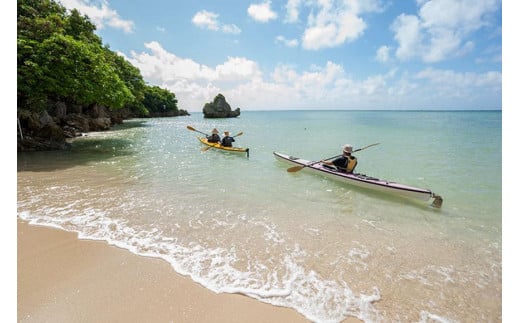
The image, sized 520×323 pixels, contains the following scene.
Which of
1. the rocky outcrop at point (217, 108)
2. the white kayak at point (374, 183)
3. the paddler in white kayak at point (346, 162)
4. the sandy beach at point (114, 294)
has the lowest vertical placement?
the sandy beach at point (114, 294)

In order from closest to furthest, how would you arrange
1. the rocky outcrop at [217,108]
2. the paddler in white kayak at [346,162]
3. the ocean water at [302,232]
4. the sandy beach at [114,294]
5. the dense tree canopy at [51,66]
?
the sandy beach at [114,294]
the ocean water at [302,232]
the paddler in white kayak at [346,162]
the dense tree canopy at [51,66]
the rocky outcrop at [217,108]

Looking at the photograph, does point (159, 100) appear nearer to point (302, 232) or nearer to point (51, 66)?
point (51, 66)

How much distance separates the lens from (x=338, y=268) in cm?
425

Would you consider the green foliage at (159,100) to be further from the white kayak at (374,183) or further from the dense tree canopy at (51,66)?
the white kayak at (374,183)

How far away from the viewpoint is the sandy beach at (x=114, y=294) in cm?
310

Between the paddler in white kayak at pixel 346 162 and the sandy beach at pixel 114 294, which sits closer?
the sandy beach at pixel 114 294

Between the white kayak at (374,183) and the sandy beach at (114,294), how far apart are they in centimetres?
621

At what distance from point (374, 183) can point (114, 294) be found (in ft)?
25.8

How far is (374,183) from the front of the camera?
27.5ft

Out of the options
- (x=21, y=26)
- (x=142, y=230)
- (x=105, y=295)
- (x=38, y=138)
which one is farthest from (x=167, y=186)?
(x=21, y=26)

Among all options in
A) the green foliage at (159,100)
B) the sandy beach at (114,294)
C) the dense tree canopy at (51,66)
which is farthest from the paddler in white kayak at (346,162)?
the green foliage at (159,100)

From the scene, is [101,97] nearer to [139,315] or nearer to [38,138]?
[38,138]

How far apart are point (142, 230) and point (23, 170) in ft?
27.0

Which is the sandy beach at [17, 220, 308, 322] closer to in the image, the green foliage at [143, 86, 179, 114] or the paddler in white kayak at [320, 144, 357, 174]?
the paddler in white kayak at [320, 144, 357, 174]
